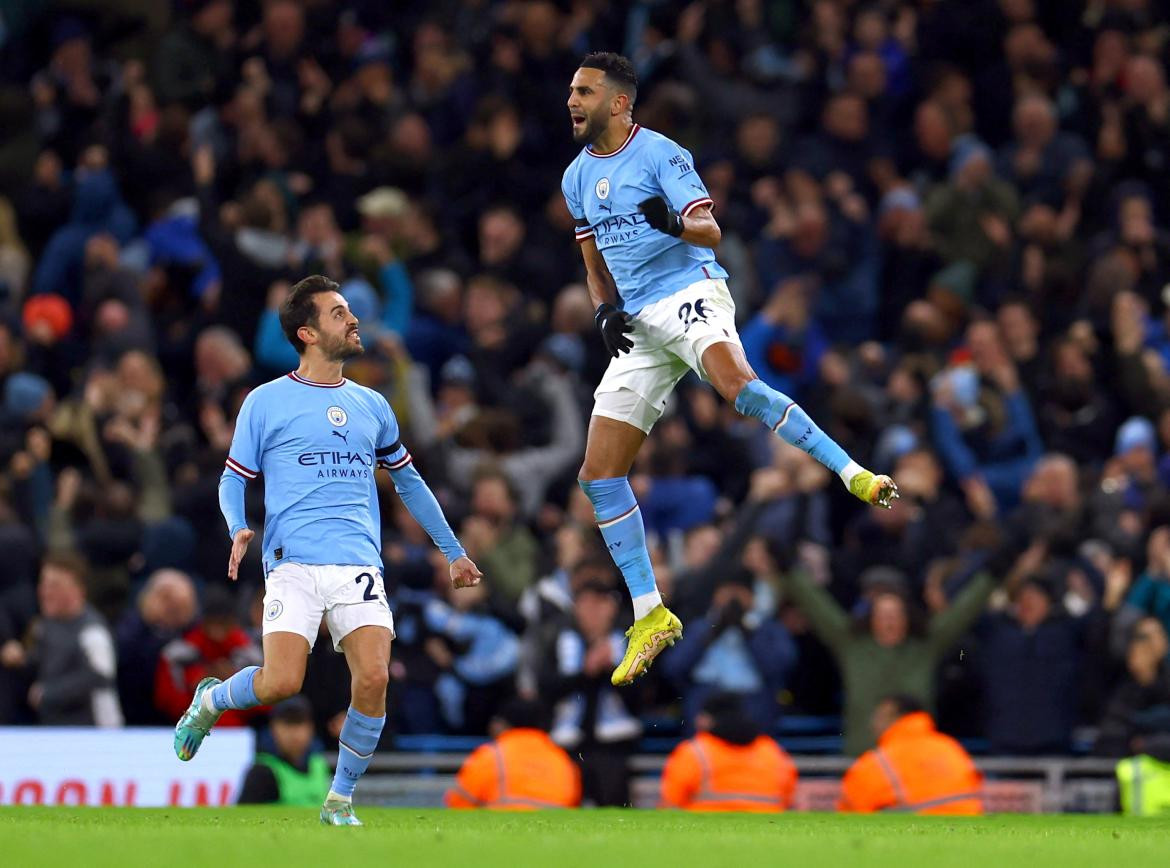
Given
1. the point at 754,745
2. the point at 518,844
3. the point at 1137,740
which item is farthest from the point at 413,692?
the point at 518,844

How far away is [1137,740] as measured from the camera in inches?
569

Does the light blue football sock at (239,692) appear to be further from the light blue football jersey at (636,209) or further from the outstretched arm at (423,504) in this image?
the light blue football jersey at (636,209)

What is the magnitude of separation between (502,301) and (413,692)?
4128mm

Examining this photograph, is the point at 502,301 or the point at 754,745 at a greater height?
the point at 502,301

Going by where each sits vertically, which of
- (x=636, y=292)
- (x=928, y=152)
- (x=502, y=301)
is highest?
(x=928, y=152)

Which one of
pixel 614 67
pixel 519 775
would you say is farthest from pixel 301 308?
pixel 519 775

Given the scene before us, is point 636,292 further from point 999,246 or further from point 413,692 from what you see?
point 999,246

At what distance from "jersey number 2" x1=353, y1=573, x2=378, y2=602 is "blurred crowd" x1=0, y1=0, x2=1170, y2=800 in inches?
158

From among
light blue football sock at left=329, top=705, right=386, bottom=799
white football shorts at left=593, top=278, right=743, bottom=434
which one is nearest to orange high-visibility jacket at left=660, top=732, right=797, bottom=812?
white football shorts at left=593, top=278, right=743, bottom=434

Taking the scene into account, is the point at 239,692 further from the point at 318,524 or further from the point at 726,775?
the point at 726,775

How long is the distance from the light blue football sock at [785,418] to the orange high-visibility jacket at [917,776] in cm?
277

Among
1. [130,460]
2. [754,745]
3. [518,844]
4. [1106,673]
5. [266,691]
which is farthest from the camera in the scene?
[130,460]

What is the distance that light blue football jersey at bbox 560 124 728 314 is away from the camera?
1177cm

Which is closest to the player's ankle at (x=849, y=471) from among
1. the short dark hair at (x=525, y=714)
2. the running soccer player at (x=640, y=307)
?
the running soccer player at (x=640, y=307)
